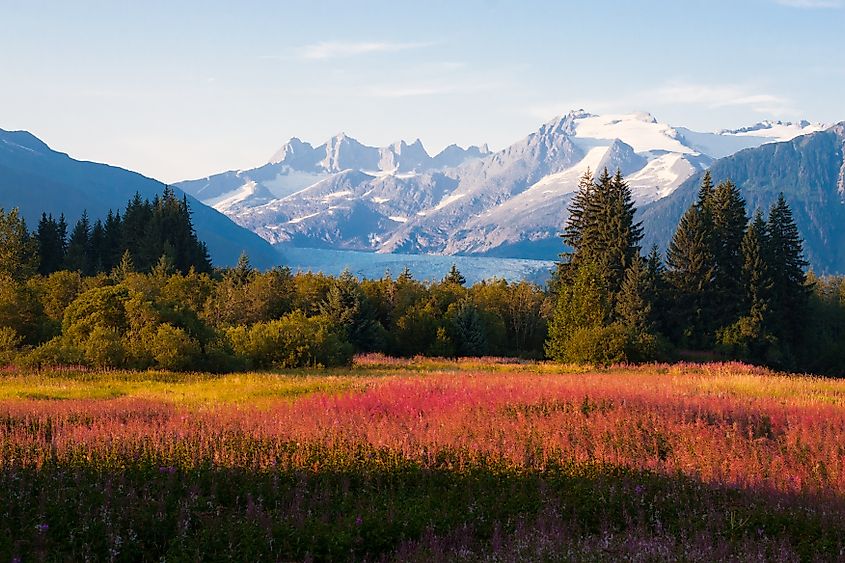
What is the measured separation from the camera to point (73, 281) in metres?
58.2

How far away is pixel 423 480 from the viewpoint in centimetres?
1172

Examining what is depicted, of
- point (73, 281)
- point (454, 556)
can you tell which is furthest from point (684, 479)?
point (73, 281)

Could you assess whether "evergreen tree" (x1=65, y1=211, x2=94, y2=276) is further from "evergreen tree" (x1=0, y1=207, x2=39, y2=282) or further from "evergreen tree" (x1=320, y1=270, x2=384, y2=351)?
"evergreen tree" (x1=320, y1=270, x2=384, y2=351)

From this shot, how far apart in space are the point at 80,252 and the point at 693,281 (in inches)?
2869

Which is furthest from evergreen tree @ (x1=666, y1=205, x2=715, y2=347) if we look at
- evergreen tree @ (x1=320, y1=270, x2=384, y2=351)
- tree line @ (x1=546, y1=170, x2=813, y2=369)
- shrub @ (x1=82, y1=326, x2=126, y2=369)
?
shrub @ (x1=82, y1=326, x2=126, y2=369)

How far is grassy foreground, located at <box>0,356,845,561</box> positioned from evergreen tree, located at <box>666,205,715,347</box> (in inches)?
2012

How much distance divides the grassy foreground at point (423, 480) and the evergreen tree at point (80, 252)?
76.5 m

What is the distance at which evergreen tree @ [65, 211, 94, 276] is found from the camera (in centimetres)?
8762

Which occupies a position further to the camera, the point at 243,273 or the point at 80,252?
the point at 80,252

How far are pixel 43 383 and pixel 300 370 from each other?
36.2 ft

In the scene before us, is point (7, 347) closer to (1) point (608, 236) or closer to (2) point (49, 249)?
(1) point (608, 236)

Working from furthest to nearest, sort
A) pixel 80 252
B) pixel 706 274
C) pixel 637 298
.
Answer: pixel 80 252
pixel 706 274
pixel 637 298

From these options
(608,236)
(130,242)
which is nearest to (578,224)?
(608,236)

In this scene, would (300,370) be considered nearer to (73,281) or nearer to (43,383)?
(43,383)
